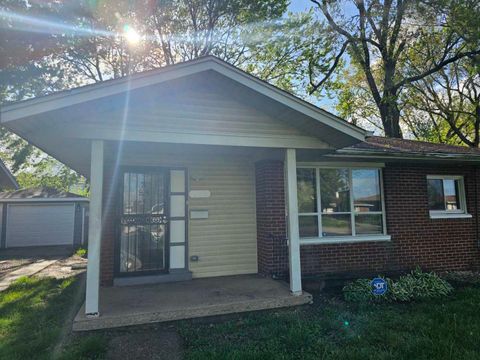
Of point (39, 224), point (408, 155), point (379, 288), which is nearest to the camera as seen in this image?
point (379, 288)

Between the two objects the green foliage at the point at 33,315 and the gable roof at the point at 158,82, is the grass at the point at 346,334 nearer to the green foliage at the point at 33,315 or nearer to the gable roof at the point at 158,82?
the green foliage at the point at 33,315

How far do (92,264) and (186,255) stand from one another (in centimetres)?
241

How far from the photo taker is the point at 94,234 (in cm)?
443

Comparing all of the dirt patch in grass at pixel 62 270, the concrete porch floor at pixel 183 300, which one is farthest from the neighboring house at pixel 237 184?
the dirt patch in grass at pixel 62 270

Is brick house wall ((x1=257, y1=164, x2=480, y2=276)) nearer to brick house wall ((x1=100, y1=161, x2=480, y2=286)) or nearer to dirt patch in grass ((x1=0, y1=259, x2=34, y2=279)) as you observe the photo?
brick house wall ((x1=100, y1=161, x2=480, y2=286))

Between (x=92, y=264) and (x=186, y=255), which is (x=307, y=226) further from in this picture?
(x=92, y=264)

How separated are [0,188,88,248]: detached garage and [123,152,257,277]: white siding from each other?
44.3 ft

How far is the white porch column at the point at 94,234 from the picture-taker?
432 cm

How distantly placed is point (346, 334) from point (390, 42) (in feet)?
56.3

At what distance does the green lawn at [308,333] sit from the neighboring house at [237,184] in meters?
0.66

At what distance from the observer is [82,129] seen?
4445 mm

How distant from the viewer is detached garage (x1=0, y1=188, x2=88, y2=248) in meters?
17.0

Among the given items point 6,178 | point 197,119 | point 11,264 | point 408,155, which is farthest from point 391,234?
point 6,178

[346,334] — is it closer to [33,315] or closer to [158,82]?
[158,82]
